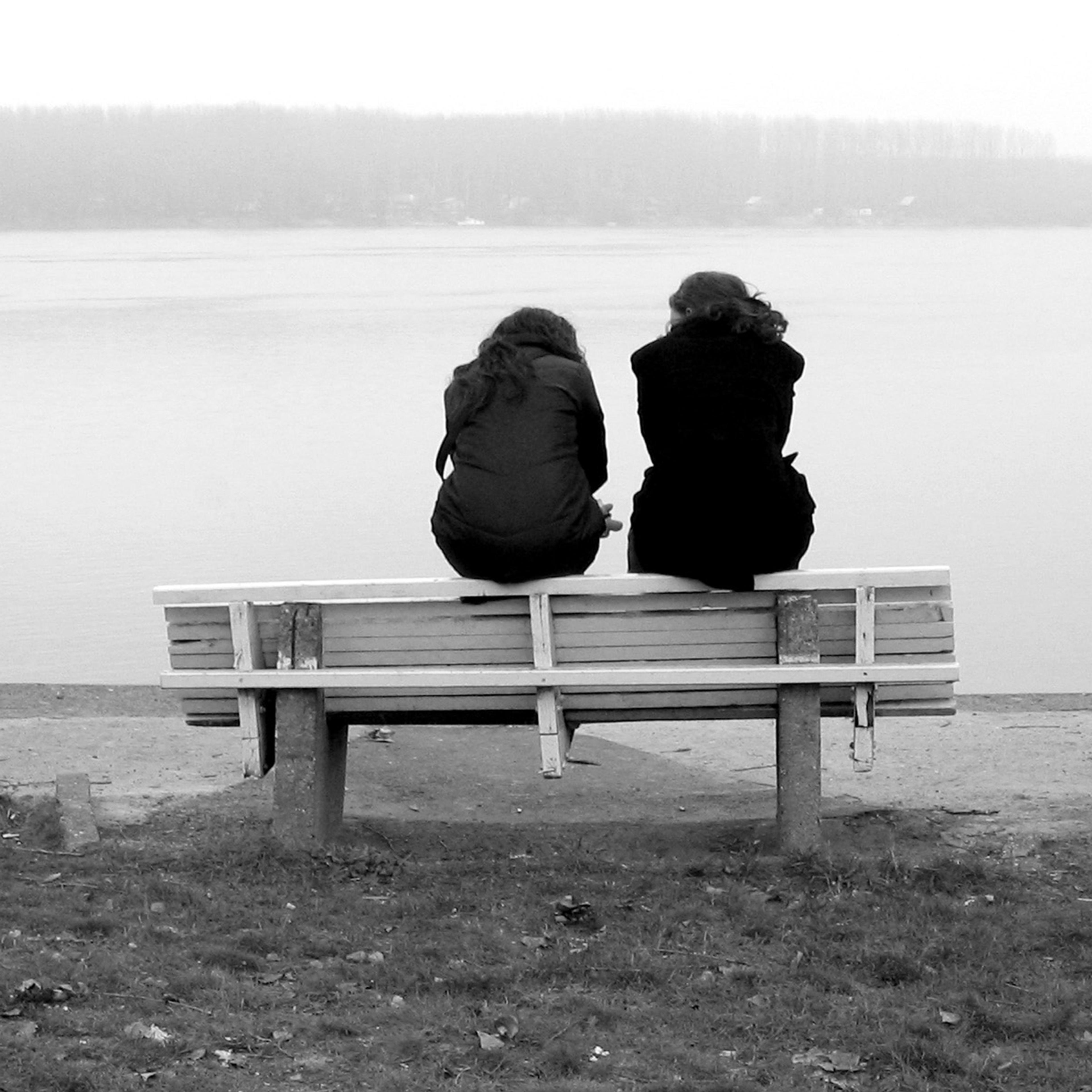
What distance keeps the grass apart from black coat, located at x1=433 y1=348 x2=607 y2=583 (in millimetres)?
776

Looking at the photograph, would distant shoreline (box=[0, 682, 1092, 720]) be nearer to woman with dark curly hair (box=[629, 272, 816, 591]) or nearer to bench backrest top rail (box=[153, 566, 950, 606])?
bench backrest top rail (box=[153, 566, 950, 606])

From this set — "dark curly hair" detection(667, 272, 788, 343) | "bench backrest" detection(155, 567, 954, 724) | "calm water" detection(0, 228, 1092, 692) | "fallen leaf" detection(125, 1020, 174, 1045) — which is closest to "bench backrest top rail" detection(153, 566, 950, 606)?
"bench backrest" detection(155, 567, 954, 724)

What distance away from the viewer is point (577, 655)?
15.4 ft

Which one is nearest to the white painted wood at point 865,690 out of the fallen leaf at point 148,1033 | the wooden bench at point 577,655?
the wooden bench at point 577,655

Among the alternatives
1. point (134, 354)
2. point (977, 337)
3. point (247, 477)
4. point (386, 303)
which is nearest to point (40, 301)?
point (386, 303)

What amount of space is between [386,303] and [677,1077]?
128ft

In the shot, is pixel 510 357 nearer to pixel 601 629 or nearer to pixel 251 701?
pixel 601 629

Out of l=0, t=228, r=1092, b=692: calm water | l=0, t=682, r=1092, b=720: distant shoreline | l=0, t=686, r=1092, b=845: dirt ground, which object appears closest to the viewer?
l=0, t=686, r=1092, b=845: dirt ground

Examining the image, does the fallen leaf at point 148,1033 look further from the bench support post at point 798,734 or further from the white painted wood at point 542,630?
the bench support post at point 798,734

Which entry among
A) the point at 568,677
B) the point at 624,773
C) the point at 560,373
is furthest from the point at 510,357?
the point at 624,773

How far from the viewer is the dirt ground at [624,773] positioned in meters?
5.38

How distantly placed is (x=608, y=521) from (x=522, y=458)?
35 centimetres

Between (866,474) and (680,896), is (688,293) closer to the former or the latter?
(680,896)

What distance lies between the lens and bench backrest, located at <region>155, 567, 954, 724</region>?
4.63 meters
